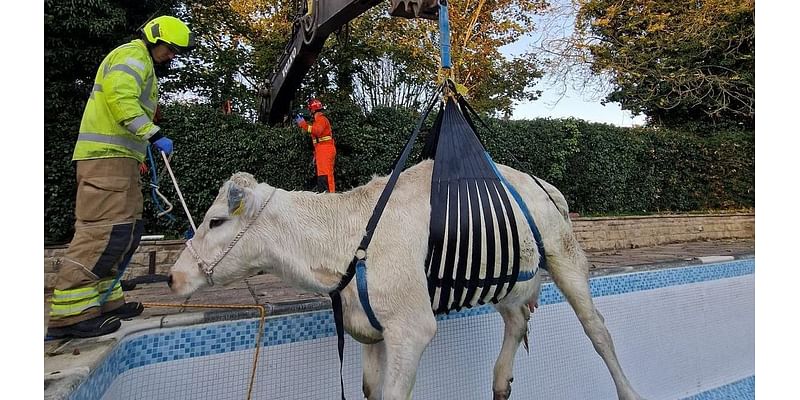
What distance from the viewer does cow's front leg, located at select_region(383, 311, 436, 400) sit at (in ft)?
5.81

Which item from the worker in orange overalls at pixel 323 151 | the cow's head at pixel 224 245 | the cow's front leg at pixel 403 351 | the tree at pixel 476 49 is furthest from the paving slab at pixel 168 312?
the tree at pixel 476 49

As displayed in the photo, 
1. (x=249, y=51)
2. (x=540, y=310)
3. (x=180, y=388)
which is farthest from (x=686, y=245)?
(x=249, y=51)

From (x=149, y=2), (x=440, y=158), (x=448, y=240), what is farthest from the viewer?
(x=149, y=2)

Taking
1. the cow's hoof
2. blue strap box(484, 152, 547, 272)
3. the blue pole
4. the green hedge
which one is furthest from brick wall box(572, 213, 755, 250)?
the blue pole

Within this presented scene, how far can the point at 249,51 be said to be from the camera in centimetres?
1182

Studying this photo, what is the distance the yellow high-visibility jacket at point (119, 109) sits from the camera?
2.35 meters

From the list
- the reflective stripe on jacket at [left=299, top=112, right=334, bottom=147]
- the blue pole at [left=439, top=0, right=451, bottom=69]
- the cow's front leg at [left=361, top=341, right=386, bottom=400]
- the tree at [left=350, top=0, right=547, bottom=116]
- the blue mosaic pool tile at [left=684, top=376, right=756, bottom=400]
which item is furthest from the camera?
the tree at [left=350, top=0, right=547, bottom=116]

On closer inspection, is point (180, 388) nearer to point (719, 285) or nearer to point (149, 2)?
point (719, 285)

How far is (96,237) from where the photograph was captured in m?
2.38

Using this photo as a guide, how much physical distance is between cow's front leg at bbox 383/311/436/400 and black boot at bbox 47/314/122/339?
1566 mm

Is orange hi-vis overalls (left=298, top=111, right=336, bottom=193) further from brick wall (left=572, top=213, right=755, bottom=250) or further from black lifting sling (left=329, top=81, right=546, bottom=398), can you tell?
black lifting sling (left=329, top=81, right=546, bottom=398)

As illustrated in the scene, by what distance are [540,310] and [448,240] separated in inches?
88.4

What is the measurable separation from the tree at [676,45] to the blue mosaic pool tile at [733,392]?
8.71 metres

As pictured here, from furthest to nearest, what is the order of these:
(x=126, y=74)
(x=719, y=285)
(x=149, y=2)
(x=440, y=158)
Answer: (x=149, y=2) → (x=719, y=285) → (x=126, y=74) → (x=440, y=158)
